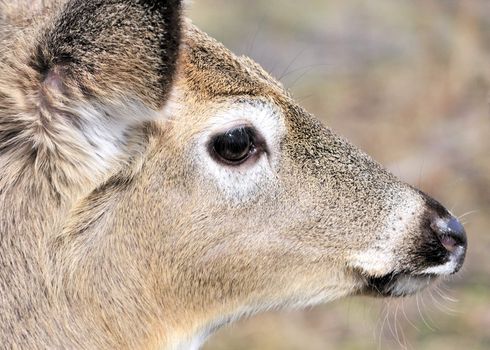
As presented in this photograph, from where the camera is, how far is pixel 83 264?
3250 mm

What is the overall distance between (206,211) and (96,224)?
0.35 metres

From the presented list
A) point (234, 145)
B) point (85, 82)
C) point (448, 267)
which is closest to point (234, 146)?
point (234, 145)

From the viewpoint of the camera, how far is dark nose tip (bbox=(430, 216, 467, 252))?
3.59m

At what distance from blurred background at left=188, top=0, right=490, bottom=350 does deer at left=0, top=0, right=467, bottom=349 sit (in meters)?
2.40

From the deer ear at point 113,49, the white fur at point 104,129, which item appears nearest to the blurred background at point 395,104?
the white fur at point 104,129

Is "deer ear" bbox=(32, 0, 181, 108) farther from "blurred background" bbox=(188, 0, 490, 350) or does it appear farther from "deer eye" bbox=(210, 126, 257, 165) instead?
"blurred background" bbox=(188, 0, 490, 350)

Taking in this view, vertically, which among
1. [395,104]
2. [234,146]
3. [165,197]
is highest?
[234,146]

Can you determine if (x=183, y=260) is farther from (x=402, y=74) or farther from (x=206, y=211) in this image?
(x=402, y=74)

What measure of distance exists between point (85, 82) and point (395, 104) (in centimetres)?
724

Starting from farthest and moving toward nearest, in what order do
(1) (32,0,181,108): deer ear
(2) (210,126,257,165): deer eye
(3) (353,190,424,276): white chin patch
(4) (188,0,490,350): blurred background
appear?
1. (4) (188,0,490,350): blurred background
2. (3) (353,190,424,276): white chin patch
3. (2) (210,126,257,165): deer eye
4. (1) (32,0,181,108): deer ear

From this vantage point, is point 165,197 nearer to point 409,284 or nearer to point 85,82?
point 85,82

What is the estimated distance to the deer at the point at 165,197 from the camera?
9.82 feet

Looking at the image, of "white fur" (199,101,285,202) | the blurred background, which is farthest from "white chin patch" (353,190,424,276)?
the blurred background

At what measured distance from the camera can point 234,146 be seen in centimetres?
330
